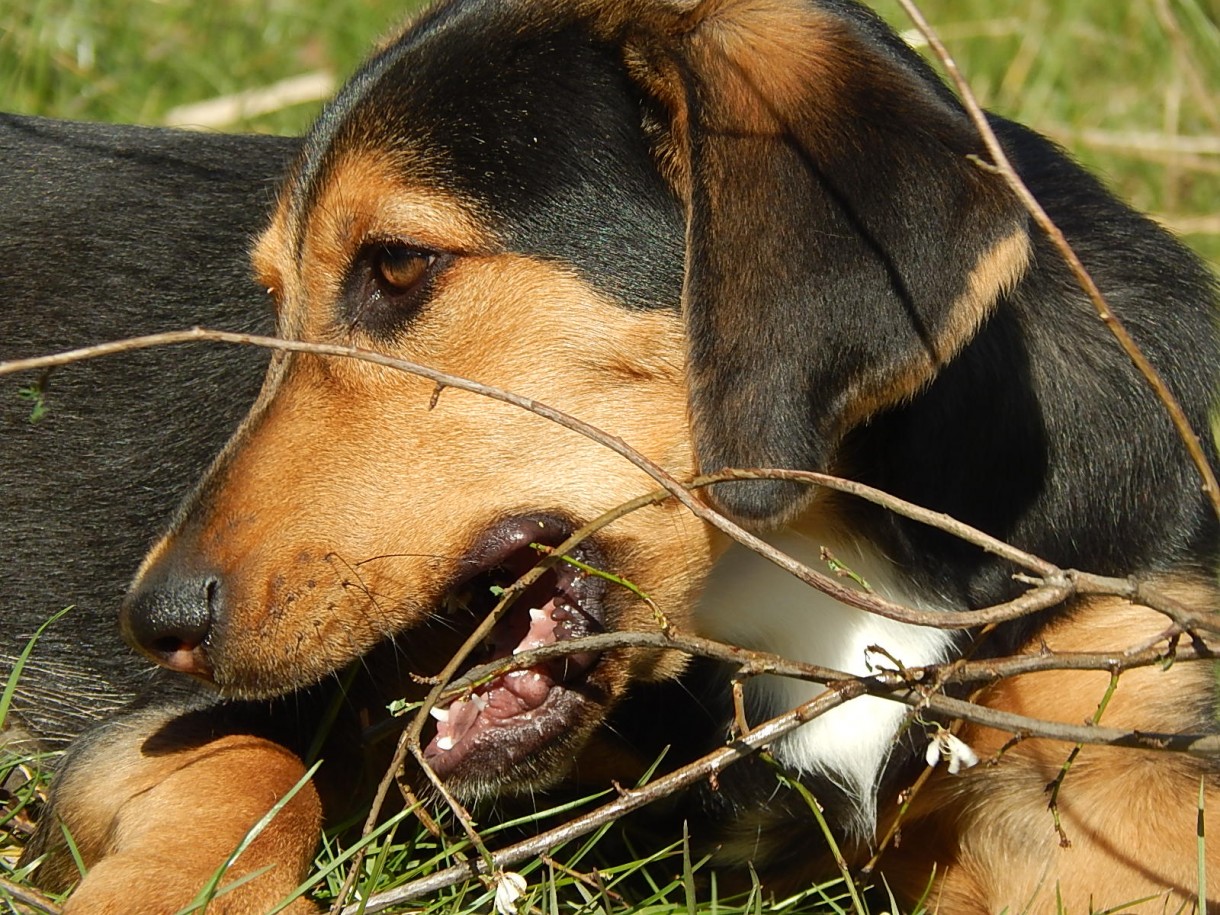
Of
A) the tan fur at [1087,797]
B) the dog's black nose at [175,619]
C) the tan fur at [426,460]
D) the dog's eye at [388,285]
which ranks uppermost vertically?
the dog's eye at [388,285]

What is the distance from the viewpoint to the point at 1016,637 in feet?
10.3

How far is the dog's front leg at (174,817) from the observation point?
107 inches

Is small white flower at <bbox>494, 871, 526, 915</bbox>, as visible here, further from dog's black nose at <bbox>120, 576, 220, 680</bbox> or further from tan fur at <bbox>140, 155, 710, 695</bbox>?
dog's black nose at <bbox>120, 576, 220, 680</bbox>

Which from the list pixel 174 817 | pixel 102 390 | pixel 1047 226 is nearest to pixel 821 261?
pixel 1047 226

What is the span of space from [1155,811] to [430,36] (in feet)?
6.81

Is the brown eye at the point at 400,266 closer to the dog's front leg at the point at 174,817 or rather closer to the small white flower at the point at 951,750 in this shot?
the dog's front leg at the point at 174,817

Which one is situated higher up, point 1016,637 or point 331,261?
point 331,261

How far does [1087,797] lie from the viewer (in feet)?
10.9

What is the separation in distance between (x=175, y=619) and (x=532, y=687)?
2.10 ft

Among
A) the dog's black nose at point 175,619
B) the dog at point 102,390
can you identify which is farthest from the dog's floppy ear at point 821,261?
the dog at point 102,390

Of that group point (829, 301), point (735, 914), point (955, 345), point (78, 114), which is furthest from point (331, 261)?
point (78, 114)

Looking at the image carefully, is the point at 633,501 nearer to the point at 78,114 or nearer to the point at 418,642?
the point at 418,642

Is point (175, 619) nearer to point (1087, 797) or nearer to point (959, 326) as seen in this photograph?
point (959, 326)

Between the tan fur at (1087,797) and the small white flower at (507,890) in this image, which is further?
the tan fur at (1087,797)
